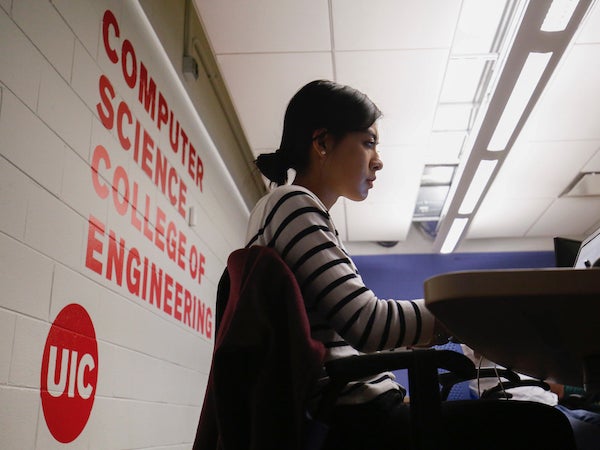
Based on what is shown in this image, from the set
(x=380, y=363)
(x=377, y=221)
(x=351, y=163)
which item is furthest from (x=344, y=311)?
(x=377, y=221)

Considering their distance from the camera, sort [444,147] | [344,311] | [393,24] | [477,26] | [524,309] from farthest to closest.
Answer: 1. [444,147]
2. [477,26]
3. [393,24]
4. [344,311]
5. [524,309]

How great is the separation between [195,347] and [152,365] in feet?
2.25

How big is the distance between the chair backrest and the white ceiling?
7.11ft

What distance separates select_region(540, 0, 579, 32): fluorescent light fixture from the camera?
8.53 ft

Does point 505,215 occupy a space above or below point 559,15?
above

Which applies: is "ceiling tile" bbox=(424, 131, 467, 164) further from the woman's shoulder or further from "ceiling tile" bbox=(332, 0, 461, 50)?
the woman's shoulder

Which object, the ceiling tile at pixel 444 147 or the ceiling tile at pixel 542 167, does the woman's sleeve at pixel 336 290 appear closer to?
the ceiling tile at pixel 444 147

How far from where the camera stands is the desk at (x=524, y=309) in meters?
0.77

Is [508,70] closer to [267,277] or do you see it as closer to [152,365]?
[152,365]

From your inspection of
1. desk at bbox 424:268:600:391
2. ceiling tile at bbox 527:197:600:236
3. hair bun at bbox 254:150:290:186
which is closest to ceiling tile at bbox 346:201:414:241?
ceiling tile at bbox 527:197:600:236

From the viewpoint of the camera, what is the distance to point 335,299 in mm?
1025

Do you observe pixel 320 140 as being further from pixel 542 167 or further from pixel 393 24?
pixel 542 167

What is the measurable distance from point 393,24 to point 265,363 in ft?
8.56

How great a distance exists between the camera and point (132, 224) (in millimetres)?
2277
